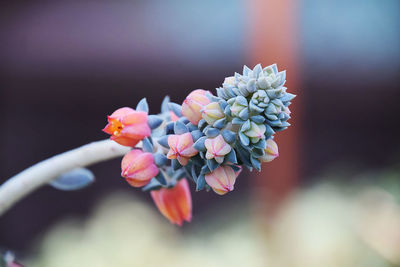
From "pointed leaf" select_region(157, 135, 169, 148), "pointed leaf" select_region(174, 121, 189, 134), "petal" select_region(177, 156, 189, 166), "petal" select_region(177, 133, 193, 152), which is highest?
"pointed leaf" select_region(174, 121, 189, 134)

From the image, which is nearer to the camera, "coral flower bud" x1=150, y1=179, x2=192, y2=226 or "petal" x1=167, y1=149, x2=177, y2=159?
"petal" x1=167, y1=149, x2=177, y2=159

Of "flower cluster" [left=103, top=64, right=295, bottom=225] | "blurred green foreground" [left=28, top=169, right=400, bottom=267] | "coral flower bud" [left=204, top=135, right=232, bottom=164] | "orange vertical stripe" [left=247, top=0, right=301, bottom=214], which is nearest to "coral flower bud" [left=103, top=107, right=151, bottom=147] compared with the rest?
"flower cluster" [left=103, top=64, right=295, bottom=225]

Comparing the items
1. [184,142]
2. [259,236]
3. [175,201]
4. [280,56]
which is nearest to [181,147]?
[184,142]

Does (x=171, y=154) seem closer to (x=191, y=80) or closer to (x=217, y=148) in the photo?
(x=217, y=148)

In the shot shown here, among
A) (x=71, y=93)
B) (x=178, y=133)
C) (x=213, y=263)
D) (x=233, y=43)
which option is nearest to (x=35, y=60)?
(x=71, y=93)

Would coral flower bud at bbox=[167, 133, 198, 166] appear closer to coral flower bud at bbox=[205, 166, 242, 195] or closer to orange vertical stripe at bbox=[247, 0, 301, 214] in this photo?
coral flower bud at bbox=[205, 166, 242, 195]

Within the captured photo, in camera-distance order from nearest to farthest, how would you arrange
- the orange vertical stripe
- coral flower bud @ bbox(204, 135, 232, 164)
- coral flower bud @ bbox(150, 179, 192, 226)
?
coral flower bud @ bbox(204, 135, 232, 164) → coral flower bud @ bbox(150, 179, 192, 226) → the orange vertical stripe

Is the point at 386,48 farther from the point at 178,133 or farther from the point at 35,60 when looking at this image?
the point at 178,133
